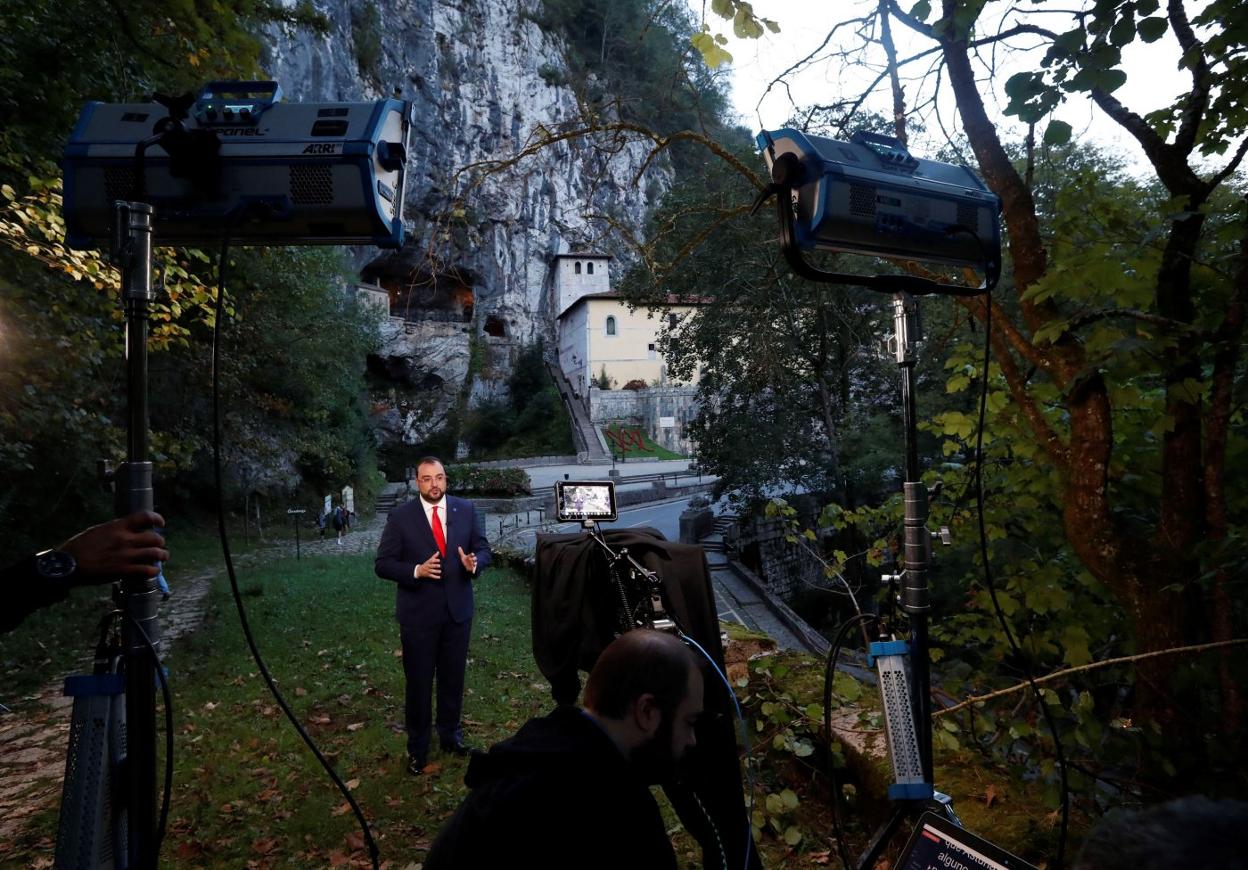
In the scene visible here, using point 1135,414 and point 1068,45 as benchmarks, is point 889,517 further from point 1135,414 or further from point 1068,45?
point 1068,45

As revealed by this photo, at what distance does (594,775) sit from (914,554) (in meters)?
1.03

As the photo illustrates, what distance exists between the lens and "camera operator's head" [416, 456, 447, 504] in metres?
3.72

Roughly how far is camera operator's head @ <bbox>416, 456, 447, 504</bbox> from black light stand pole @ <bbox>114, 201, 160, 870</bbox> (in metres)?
2.15

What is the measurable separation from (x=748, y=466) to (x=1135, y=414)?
1213cm

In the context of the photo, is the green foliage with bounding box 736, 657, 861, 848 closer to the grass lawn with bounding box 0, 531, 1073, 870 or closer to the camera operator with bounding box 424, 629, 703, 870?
the grass lawn with bounding box 0, 531, 1073, 870

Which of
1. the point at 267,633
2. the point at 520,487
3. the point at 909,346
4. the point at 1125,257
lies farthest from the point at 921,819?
the point at 520,487

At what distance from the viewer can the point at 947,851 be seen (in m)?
1.35

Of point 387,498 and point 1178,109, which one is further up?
point 1178,109

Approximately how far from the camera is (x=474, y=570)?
12.1 ft

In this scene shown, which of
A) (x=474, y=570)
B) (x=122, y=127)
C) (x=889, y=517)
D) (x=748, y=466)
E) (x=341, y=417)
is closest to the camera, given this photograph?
(x=122, y=127)

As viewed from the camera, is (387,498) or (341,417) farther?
(387,498)

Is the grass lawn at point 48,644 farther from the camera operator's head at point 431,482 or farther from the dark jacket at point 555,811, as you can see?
the dark jacket at point 555,811

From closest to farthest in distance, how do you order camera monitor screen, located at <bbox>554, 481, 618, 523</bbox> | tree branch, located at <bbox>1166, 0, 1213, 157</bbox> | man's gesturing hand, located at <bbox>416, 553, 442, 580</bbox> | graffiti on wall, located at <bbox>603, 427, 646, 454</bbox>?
tree branch, located at <bbox>1166, 0, 1213, 157</bbox>, camera monitor screen, located at <bbox>554, 481, 618, 523</bbox>, man's gesturing hand, located at <bbox>416, 553, 442, 580</bbox>, graffiti on wall, located at <bbox>603, 427, 646, 454</bbox>

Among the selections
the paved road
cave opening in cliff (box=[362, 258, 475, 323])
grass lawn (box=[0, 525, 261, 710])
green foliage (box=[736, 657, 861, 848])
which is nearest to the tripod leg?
green foliage (box=[736, 657, 861, 848])
